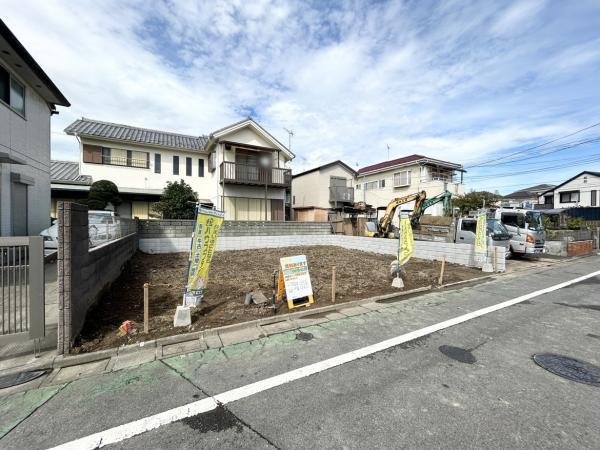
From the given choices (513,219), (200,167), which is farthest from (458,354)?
(200,167)

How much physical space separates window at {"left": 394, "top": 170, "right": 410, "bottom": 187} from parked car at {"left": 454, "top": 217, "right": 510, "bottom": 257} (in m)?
12.8

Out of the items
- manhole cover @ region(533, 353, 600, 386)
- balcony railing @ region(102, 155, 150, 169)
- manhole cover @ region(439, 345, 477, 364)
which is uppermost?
balcony railing @ region(102, 155, 150, 169)

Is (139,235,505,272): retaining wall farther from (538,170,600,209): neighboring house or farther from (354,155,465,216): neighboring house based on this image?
(538,170,600,209): neighboring house

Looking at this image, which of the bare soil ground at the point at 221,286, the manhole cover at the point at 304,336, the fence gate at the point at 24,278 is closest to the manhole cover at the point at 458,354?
the manhole cover at the point at 304,336

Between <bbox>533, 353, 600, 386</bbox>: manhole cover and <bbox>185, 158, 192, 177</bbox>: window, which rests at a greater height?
<bbox>185, 158, 192, 177</bbox>: window

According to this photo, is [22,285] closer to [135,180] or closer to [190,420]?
[190,420]

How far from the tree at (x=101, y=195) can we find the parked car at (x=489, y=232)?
17.2m

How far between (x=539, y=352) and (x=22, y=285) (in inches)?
271

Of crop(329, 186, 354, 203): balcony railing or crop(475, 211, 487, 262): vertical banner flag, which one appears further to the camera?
crop(329, 186, 354, 203): balcony railing

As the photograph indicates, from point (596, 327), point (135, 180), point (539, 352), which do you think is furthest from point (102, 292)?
point (135, 180)

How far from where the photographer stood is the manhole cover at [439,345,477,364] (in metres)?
3.39

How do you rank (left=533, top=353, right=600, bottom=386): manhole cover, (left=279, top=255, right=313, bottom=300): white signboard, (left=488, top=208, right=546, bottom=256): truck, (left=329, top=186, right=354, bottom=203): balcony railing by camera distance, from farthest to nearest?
(left=329, top=186, right=354, bottom=203): balcony railing
(left=488, top=208, right=546, bottom=256): truck
(left=279, top=255, right=313, bottom=300): white signboard
(left=533, top=353, right=600, bottom=386): manhole cover

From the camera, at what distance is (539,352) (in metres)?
3.61

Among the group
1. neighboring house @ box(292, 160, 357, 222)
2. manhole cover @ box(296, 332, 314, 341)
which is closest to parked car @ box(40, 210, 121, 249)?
manhole cover @ box(296, 332, 314, 341)
